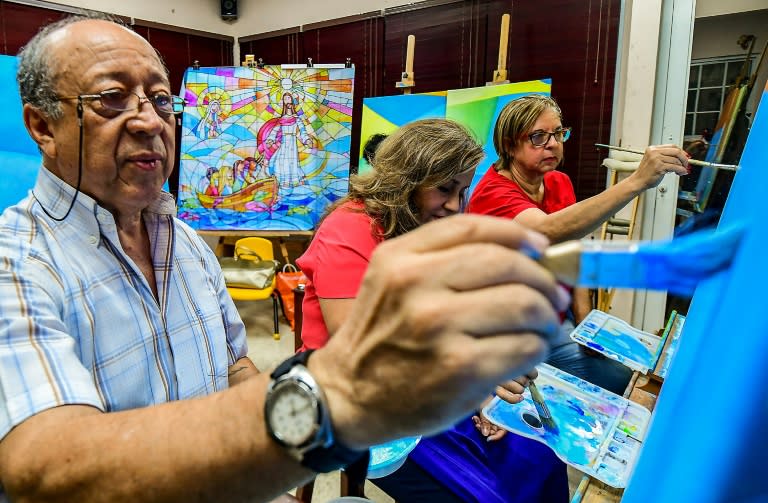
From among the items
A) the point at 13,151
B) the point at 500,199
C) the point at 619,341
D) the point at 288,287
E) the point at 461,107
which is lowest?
the point at 288,287

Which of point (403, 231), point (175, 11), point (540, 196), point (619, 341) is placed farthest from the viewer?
point (175, 11)

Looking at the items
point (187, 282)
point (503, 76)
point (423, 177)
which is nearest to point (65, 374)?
point (187, 282)

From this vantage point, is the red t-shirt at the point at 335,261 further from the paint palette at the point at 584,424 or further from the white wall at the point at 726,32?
the white wall at the point at 726,32

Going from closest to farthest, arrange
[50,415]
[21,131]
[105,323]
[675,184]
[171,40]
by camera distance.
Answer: [50,415], [105,323], [21,131], [675,184], [171,40]

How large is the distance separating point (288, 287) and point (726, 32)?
3107 mm

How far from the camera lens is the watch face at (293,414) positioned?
0.41 meters

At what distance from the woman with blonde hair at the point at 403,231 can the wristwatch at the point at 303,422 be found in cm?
75

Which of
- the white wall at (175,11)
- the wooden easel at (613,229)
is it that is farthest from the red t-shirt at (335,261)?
the white wall at (175,11)

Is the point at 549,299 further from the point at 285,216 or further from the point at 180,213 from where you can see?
the point at 180,213

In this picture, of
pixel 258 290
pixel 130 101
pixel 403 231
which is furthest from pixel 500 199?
pixel 258 290

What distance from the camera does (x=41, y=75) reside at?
3.02 feet

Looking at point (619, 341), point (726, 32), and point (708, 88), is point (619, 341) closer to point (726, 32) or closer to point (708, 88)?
point (708, 88)

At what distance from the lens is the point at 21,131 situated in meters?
1.47

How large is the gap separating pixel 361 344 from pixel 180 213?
3.74 m
